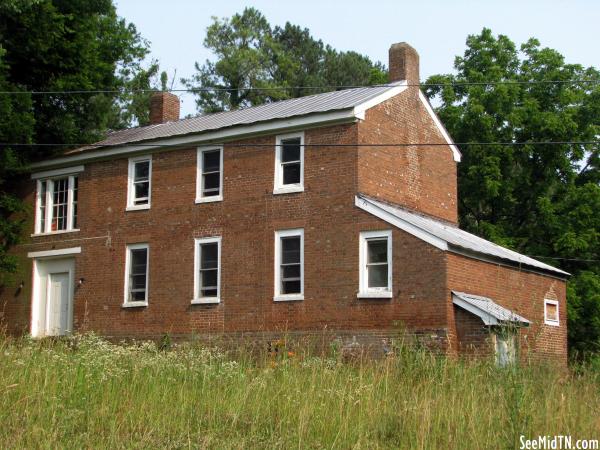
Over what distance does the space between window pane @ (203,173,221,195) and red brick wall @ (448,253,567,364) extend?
8008 millimetres

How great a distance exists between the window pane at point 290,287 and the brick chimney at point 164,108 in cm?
1132

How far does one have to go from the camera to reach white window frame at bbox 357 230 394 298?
23188mm

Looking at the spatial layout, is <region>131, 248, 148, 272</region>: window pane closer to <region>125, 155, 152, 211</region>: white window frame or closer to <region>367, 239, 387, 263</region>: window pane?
<region>125, 155, 152, 211</region>: white window frame

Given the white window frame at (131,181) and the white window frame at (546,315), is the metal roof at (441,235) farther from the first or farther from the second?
the white window frame at (131,181)

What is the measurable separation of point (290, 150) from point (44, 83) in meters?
10.0

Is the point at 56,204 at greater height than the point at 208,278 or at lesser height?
greater

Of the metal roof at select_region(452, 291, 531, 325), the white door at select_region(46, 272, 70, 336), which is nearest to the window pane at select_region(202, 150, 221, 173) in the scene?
the white door at select_region(46, 272, 70, 336)

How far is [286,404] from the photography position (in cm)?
1014

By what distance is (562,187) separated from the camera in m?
36.4

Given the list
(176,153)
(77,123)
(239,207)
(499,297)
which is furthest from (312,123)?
(77,123)

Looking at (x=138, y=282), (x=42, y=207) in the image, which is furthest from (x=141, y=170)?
(x=42, y=207)

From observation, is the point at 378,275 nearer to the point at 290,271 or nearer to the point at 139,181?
the point at 290,271

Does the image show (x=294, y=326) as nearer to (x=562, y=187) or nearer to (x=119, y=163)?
(x=119, y=163)

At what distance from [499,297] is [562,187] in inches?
513
